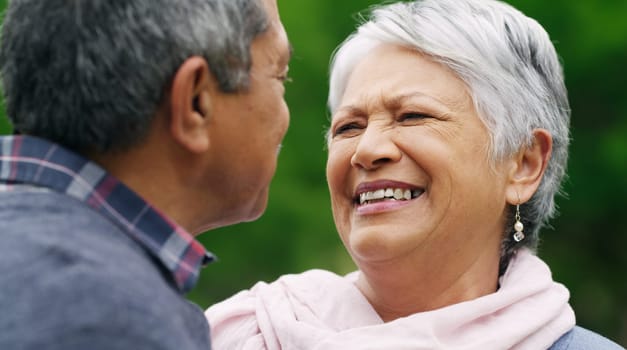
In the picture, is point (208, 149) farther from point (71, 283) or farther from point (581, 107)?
point (581, 107)

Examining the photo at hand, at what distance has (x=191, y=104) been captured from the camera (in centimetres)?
196

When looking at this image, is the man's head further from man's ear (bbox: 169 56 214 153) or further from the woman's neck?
the woman's neck

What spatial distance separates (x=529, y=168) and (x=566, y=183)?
21.9 feet

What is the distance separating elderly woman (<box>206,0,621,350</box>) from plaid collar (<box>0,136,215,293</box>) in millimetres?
1049

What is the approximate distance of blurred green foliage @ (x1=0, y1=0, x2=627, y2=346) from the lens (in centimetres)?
960

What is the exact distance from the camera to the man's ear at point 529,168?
A: 3188 mm

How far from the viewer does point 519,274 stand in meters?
3.16

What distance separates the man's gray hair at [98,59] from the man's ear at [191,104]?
0.9 inches

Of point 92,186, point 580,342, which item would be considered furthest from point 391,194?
point 92,186

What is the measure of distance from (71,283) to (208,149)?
519 millimetres

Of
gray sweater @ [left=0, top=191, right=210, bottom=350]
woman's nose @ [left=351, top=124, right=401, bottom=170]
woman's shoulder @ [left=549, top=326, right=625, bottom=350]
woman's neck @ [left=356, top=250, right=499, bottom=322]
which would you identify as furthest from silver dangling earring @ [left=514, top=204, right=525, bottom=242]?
gray sweater @ [left=0, top=191, right=210, bottom=350]

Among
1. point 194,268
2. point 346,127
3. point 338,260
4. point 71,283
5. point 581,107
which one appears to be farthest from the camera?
point 338,260

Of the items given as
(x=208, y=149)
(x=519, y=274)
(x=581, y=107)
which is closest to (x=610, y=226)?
(x=581, y=107)

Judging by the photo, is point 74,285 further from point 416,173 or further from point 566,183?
point 566,183
